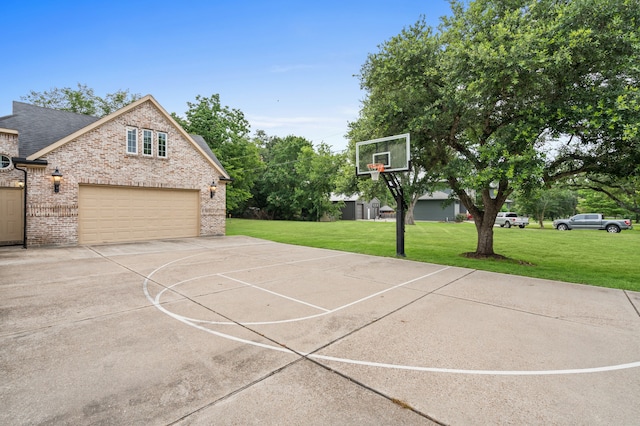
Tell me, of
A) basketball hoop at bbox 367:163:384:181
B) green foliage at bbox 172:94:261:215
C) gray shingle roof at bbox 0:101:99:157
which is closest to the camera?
basketball hoop at bbox 367:163:384:181

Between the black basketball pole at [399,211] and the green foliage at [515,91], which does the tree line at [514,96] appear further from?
the black basketball pole at [399,211]

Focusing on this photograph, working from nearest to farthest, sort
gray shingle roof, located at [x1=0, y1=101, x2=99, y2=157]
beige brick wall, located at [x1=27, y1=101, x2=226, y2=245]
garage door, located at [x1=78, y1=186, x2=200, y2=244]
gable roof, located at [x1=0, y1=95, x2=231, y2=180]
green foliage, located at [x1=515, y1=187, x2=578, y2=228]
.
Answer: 1. beige brick wall, located at [x1=27, y1=101, x2=226, y2=245]
2. gable roof, located at [x1=0, y1=95, x2=231, y2=180]
3. gray shingle roof, located at [x1=0, y1=101, x2=99, y2=157]
4. garage door, located at [x1=78, y1=186, x2=200, y2=244]
5. green foliage, located at [x1=515, y1=187, x2=578, y2=228]

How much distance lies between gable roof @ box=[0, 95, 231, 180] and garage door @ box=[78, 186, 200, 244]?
2003mm

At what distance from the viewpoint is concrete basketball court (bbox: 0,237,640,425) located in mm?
2266

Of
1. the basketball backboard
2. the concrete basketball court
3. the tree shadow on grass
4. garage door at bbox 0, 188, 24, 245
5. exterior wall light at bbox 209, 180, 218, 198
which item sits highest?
the basketball backboard

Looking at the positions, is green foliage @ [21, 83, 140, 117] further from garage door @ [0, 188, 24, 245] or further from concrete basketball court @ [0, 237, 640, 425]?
concrete basketball court @ [0, 237, 640, 425]

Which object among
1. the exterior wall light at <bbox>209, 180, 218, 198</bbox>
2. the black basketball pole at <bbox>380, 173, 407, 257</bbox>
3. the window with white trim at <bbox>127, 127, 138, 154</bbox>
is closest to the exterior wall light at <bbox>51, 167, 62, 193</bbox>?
the window with white trim at <bbox>127, 127, 138, 154</bbox>

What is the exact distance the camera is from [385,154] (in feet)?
32.8

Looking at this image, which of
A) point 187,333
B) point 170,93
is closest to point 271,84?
point 170,93

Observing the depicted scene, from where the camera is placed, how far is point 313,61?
1762 cm

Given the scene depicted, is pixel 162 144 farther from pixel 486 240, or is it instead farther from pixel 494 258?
pixel 494 258

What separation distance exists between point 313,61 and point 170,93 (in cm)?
1072

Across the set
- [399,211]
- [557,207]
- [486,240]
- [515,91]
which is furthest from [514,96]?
[557,207]

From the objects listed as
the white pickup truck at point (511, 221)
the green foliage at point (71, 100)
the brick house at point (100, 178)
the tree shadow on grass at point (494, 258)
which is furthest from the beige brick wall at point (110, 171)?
the white pickup truck at point (511, 221)
